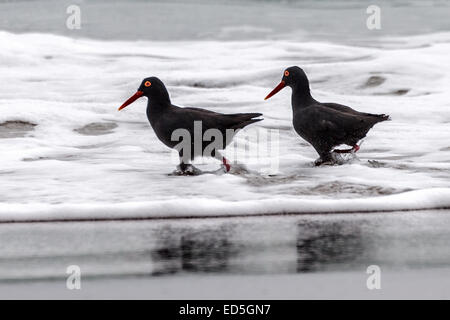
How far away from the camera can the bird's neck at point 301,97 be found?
23.1 ft

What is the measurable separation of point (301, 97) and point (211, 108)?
3.24 meters

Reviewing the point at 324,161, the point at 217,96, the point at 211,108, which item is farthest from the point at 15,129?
the point at 324,161

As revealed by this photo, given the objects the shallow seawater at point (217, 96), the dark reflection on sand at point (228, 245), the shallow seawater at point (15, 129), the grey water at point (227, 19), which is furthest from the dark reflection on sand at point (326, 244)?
the grey water at point (227, 19)

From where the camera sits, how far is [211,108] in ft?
33.6

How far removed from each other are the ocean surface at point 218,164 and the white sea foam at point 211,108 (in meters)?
0.02

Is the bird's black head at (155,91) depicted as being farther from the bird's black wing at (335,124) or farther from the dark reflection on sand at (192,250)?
the dark reflection on sand at (192,250)

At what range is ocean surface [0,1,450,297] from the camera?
4.38 meters

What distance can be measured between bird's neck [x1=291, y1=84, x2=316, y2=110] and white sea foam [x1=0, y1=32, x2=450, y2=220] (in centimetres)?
48

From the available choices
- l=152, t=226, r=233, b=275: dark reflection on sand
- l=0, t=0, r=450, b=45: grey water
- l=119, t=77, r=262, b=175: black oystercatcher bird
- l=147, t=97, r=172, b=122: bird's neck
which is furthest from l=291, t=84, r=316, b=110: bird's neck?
l=0, t=0, r=450, b=45: grey water

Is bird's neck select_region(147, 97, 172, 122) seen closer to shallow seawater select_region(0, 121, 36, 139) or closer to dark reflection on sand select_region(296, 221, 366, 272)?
shallow seawater select_region(0, 121, 36, 139)

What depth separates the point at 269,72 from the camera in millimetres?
12391

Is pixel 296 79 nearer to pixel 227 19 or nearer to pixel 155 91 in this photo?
pixel 155 91
